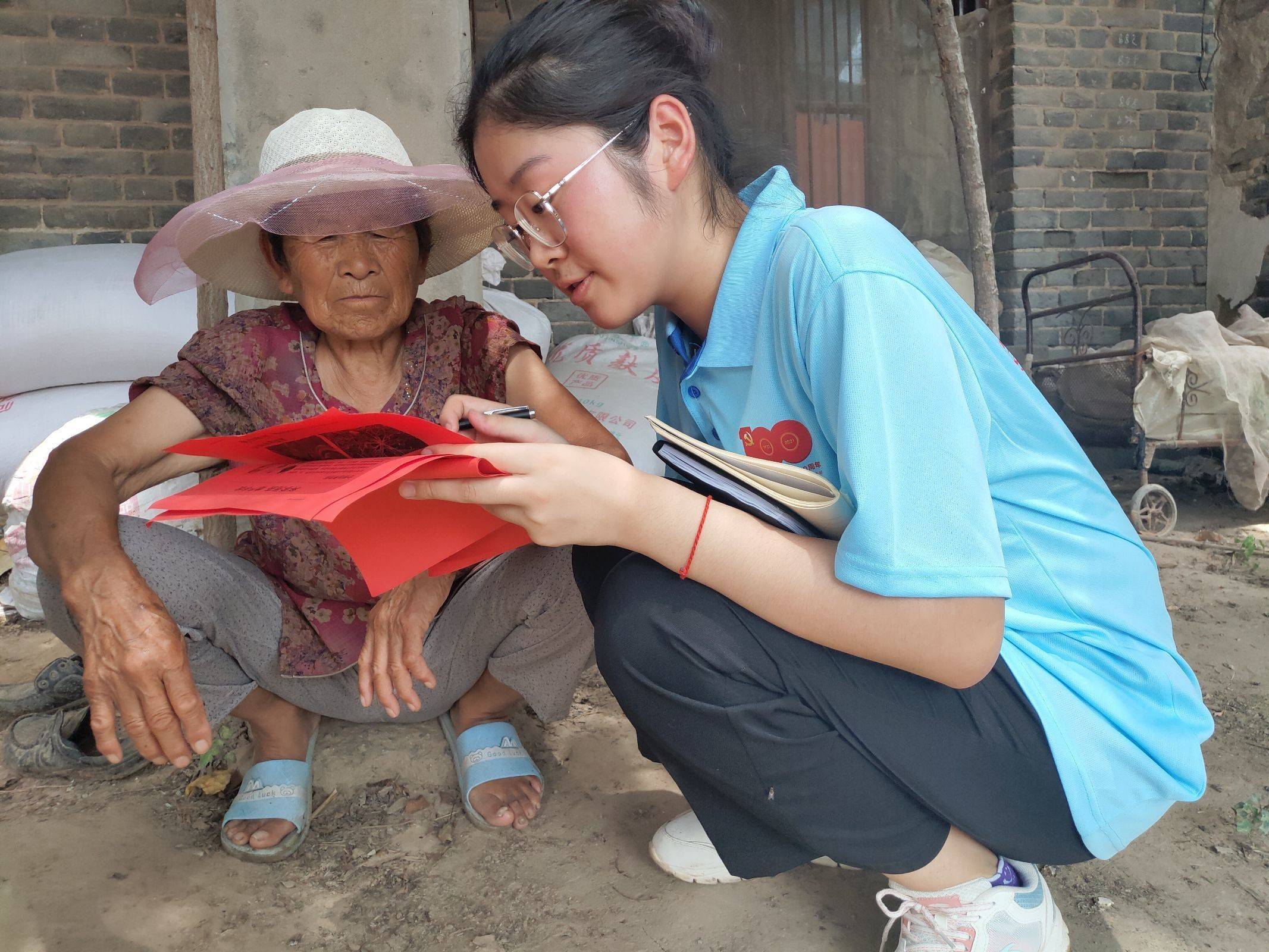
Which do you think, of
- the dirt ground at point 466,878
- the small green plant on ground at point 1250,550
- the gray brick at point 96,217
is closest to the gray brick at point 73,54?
the gray brick at point 96,217

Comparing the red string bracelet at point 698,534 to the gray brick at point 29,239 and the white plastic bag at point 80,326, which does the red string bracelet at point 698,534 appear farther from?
the gray brick at point 29,239

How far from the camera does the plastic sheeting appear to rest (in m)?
4.06

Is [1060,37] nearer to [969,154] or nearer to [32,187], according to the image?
[969,154]

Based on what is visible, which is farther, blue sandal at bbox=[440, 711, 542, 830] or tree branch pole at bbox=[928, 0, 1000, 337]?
tree branch pole at bbox=[928, 0, 1000, 337]

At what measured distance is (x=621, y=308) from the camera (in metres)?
1.30

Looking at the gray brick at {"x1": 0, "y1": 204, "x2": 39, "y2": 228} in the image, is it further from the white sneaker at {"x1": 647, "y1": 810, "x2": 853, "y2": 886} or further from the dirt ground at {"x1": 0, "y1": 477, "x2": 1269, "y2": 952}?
the white sneaker at {"x1": 647, "y1": 810, "x2": 853, "y2": 886}

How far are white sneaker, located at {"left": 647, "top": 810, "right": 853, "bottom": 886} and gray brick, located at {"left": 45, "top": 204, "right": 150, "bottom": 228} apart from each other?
14.5ft

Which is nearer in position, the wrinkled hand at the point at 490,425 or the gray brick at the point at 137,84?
the wrinkled hand at the point at 490,425

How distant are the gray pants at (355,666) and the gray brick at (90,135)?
382 cm

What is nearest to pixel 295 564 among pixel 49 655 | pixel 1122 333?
pixel 49 655

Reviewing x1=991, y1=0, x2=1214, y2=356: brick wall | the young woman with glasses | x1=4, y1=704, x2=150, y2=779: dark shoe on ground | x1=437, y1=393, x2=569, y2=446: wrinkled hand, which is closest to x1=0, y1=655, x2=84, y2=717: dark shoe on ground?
x1=4, y1=704, x2=150, y2=779: dark shoe on ground

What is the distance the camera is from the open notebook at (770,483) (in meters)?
1.09

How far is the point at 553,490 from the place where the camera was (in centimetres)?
109

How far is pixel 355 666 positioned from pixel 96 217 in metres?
3.86
